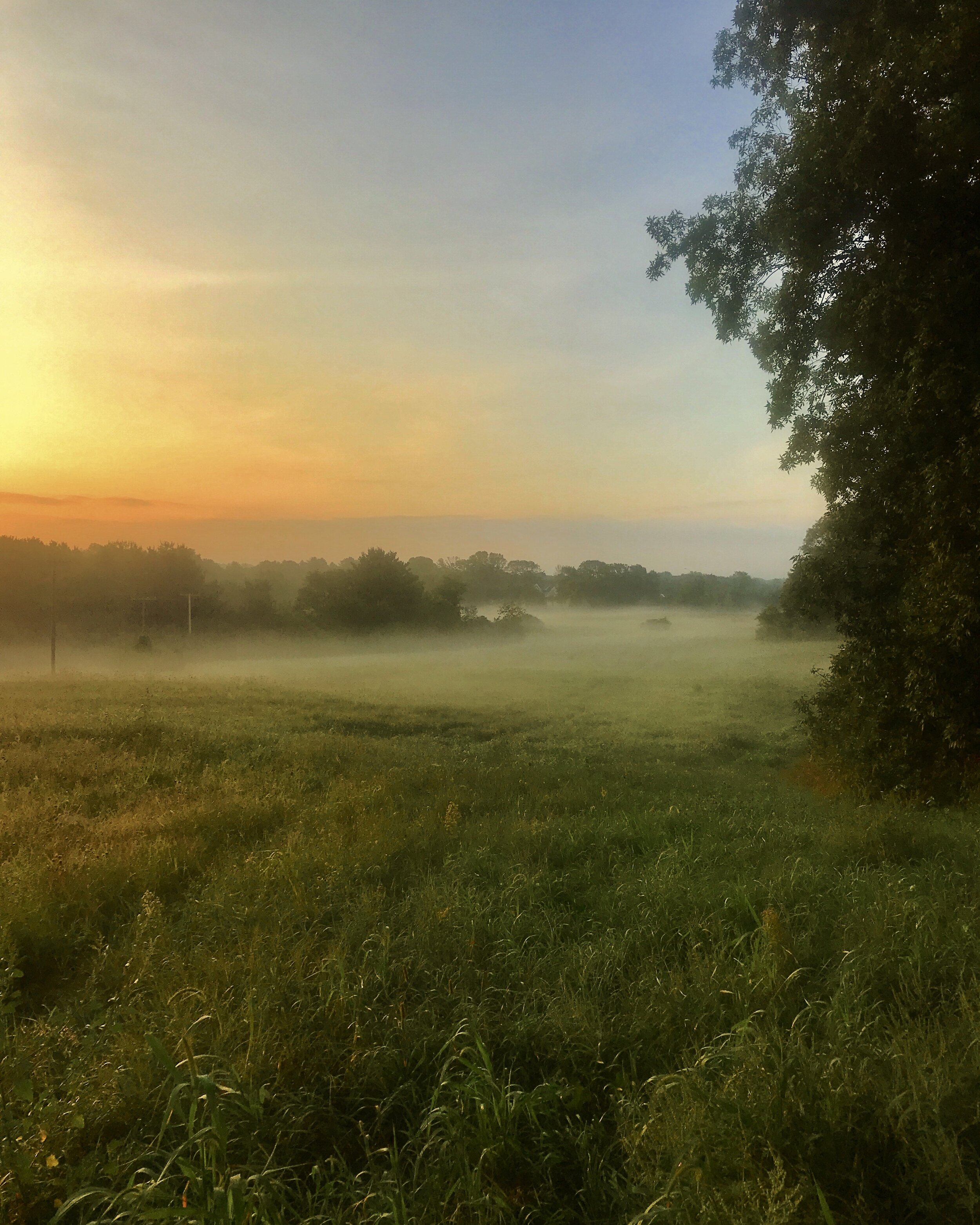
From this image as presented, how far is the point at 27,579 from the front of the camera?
38312mm

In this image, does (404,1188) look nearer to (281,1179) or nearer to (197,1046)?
(281,1179)

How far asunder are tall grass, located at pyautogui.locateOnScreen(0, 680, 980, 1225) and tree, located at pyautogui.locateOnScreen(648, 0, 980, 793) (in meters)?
2.32

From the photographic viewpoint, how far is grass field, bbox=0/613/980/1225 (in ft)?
8.92

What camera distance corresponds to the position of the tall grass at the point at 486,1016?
8.89ft

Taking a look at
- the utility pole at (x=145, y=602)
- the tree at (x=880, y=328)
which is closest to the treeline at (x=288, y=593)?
the utility pole at (x=145, y=602)

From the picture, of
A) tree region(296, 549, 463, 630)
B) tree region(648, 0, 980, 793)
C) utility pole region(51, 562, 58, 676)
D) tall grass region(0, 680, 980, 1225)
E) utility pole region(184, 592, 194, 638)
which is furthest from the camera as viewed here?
tree region(296, 549, 463, 630)

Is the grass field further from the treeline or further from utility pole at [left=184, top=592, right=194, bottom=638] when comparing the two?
utility pole at [left=184, top=592, right=194, bottom=638]

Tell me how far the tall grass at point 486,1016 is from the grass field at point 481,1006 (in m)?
0.02

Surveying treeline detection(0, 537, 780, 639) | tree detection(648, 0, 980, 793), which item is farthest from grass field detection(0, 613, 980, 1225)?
treeline detection(0, 537, 780, 639)

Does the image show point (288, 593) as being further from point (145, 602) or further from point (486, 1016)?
point (486, 1016)

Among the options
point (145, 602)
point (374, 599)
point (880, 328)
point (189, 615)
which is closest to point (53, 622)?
point (145, 602)

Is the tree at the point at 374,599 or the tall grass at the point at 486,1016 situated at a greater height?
the tree at the point at 374,599

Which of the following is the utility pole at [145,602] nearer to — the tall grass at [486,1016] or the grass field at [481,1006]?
the grass field at [481,1006]

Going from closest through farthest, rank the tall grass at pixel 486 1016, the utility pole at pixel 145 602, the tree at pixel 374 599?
the tall grass at pixel 486 1016 < the utility pole at pixel 145 602 < the tree at pixel 374 599
